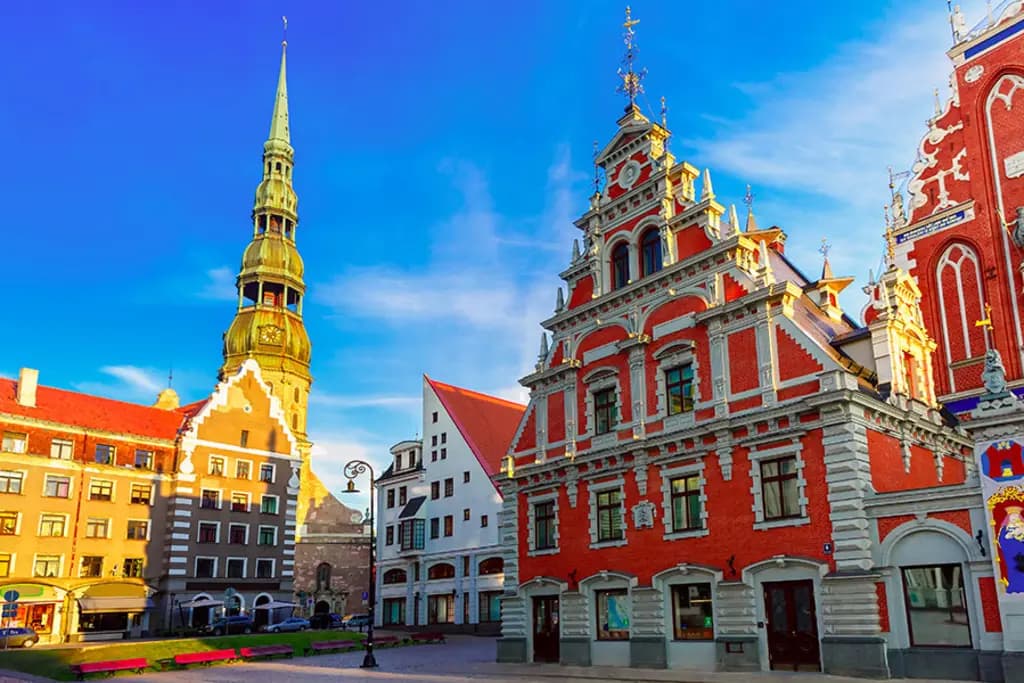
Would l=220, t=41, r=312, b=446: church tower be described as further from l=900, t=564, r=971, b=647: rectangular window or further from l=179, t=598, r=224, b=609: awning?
l=900, t=564, r=971, b=647: rectangular window

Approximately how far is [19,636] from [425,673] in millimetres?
25900

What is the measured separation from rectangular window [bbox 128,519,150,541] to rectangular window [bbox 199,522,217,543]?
3.19m

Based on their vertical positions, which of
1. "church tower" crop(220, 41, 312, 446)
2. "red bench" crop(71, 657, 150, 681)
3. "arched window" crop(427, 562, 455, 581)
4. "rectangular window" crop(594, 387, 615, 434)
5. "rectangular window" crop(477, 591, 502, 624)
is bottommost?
"red bench" crop(71, 657, 150, 681)

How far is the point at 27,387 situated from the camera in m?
50.0

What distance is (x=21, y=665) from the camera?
30.7 meters

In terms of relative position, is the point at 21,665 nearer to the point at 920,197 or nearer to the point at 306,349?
the point at 920,197

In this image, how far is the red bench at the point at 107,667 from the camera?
27.3m

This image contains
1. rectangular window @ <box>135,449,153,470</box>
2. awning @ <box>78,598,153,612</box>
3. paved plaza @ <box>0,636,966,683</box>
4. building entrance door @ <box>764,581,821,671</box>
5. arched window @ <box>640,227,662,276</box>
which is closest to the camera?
building entrance door @ <box>764,581,821,671</box>

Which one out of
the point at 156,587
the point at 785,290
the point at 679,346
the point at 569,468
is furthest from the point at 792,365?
the point at 156,587

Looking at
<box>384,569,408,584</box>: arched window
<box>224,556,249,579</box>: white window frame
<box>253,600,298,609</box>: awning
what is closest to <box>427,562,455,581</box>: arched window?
<box>384,569,408,584</box>: arched window

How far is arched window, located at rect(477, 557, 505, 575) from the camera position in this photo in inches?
1941

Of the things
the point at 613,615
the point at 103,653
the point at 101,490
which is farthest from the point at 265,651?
the point at 101,490

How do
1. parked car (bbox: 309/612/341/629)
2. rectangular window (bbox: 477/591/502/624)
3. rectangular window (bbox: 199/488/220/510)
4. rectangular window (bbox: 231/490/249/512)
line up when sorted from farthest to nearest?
parked car (bbox: 309/612/341/629) → rectangular window (bbox: 231/490/249/512) → rectangular window (bbox: 199/488/220/510) → rectangular window (bbox: 477/591/502/624)

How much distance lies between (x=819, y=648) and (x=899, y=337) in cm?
941
